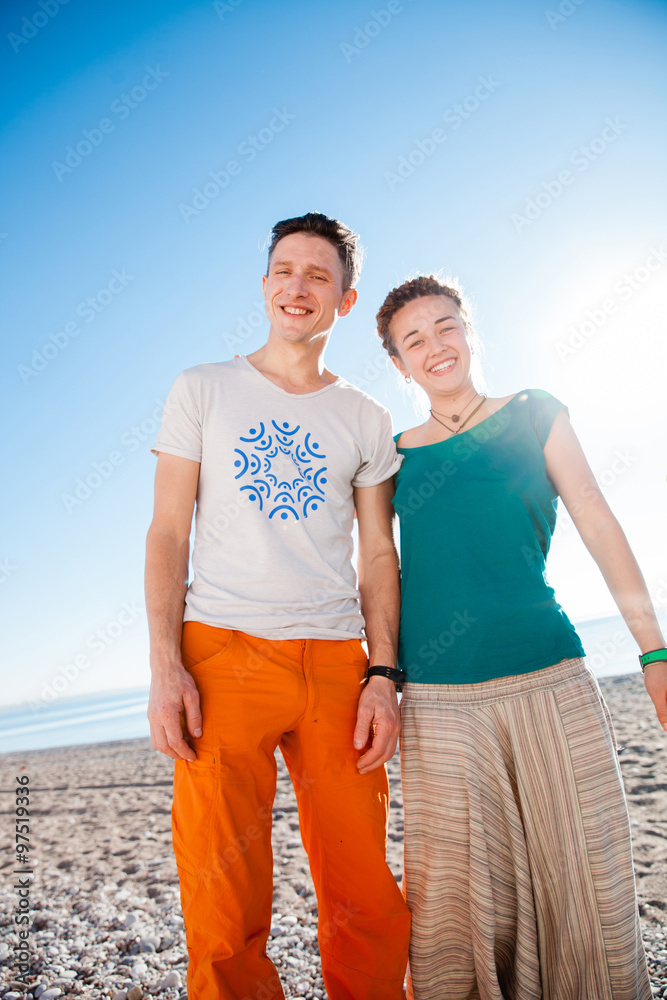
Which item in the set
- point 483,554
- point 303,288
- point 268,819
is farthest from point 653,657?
point 303,288

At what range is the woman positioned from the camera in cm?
191

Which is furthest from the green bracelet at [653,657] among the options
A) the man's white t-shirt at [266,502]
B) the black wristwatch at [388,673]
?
the man's white t-shirt at [266,502]

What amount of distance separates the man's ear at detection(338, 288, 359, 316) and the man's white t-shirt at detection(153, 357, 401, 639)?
0.71 metres

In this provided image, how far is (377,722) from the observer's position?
2.14m

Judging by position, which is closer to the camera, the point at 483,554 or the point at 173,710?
the point at 173,710

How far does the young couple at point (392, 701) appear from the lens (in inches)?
73.9

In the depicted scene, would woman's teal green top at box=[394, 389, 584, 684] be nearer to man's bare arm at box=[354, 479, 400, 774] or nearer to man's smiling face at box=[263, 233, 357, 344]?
man's bare arm at box=[354, 479, 400, 774]

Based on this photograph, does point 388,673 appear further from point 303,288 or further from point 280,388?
point 303,288

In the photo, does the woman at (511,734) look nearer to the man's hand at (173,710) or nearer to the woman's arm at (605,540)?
the woman's arm at (605,540)

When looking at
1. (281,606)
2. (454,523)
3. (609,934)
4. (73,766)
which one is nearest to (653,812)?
(609,934)

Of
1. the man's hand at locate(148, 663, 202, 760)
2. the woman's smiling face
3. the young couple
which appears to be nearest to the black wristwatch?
the young couple

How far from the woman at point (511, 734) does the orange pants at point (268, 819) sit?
0.23 m

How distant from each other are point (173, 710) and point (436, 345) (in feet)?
6.44

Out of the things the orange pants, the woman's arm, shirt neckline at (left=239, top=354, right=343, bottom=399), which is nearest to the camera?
the orange pants
